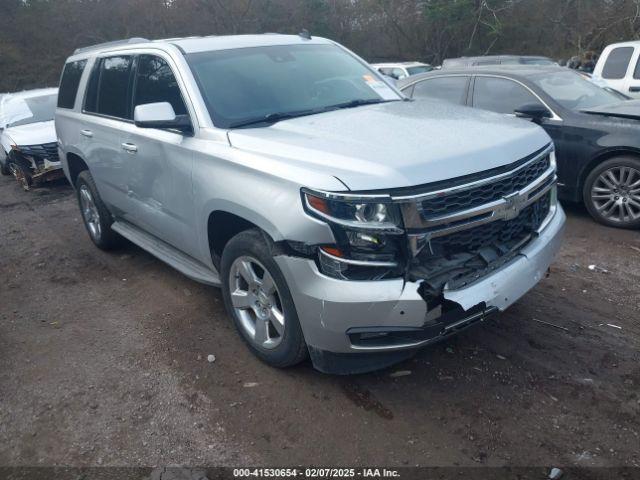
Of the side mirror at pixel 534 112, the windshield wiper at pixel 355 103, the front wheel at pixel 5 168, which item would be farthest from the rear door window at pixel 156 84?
the front wheel at pixel 5 168

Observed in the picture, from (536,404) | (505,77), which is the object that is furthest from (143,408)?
(505,77)

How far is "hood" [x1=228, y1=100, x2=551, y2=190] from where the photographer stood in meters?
2.80

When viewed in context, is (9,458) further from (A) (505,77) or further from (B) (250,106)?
(A) (505,77)

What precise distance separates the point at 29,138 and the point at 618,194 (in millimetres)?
9176

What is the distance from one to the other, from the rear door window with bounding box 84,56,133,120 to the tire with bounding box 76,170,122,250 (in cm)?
80

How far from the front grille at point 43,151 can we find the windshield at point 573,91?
784cm

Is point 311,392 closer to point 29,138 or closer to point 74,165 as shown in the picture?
point 74,165

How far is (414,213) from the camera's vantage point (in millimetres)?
2746

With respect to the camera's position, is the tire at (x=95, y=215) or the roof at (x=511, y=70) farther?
the roof at (x=511, y=70)

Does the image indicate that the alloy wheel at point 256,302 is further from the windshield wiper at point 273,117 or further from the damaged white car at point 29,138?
the damaged white car at point 29,138

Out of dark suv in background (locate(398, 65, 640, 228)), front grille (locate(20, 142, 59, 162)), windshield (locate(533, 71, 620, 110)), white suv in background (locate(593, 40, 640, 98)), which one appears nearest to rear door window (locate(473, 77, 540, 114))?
dark suv in background (locate(398, 65, 640, 228))

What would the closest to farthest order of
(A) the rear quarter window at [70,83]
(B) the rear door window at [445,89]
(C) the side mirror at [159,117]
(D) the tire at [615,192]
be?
1. (C) the side mirror at [159,117]
2. (D) the tire at [615,192]
3. (A) the rear quarter window at [70,83]
4. (B) the rear door window at [445,89]

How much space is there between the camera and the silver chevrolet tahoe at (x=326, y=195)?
9.15 feet

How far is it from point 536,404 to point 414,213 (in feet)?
4.35
